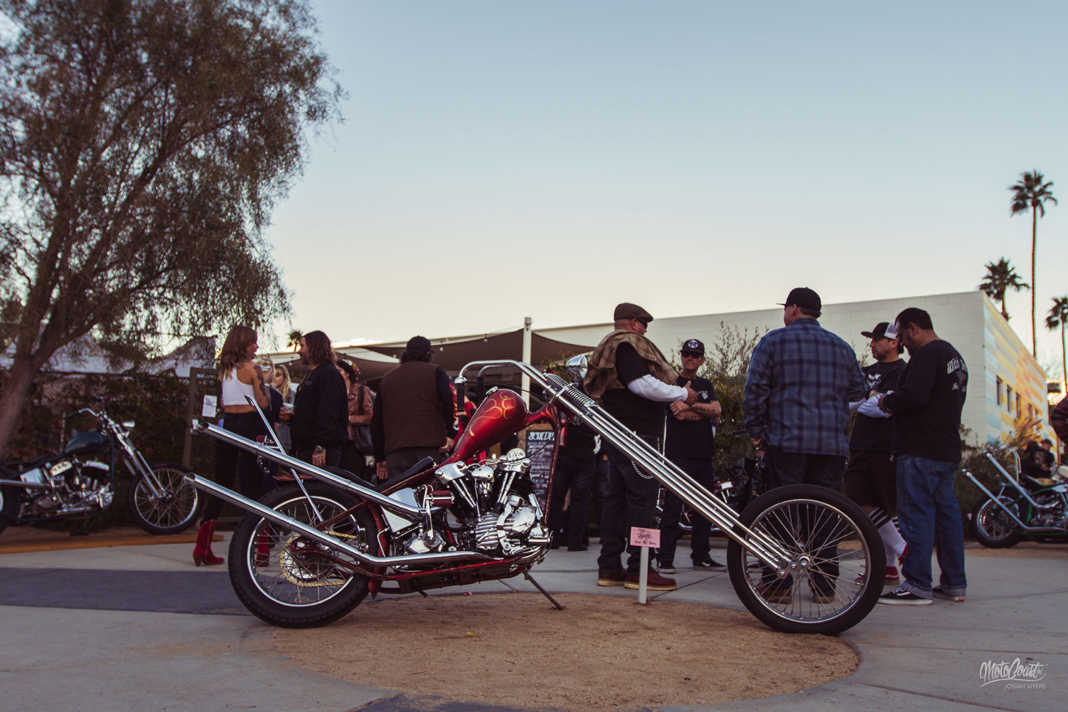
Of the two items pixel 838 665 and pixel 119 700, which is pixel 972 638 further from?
pixel 119 700

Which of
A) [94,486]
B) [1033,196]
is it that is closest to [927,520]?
[94,486]

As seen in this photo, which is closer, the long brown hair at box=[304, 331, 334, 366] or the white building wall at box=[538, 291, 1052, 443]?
the long brown hair at box=[304, 331, 334, 366]

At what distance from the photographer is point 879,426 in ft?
19.3

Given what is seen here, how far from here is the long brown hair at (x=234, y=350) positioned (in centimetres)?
629

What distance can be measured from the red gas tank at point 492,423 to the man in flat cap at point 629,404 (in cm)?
109

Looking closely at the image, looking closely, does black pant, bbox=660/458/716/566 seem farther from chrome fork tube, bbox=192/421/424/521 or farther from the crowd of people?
chrome fork tube, bbox=192/421/424/521

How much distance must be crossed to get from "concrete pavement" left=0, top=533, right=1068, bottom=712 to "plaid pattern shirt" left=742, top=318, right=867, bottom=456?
1.00 meters

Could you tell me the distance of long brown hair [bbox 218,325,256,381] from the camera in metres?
6.29

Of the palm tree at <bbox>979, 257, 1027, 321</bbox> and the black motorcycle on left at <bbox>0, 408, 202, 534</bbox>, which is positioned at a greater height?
the palm tree at <bbox>979, 257, 1027, 321</bbox>

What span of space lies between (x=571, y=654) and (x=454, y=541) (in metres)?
0.88

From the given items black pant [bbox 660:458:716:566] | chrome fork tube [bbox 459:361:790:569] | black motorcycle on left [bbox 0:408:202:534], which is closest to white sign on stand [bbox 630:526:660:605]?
chrome fork tube [bbox 459:361:790:569]

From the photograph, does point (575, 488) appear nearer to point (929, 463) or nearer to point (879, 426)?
point (879, 426)

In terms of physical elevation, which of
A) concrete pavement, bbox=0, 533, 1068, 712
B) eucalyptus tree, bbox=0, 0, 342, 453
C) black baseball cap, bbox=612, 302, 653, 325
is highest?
eucalyptus tree, bbox=0, 0, 342, 453

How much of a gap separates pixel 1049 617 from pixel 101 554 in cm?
680
